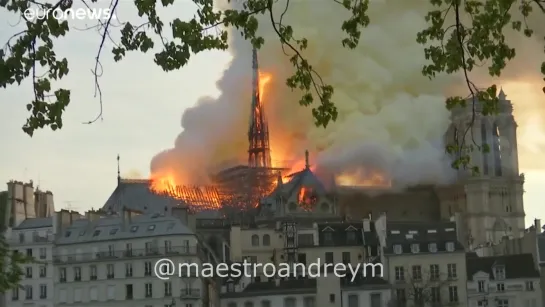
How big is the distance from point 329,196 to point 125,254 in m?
40.8

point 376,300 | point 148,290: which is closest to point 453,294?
point 376,300

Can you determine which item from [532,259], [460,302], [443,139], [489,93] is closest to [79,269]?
[460,302]

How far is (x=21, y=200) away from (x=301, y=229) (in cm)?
2187

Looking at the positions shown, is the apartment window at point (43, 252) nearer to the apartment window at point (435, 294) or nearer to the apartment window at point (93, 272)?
the apartment window at point (93, 272)

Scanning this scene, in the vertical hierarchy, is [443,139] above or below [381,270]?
above

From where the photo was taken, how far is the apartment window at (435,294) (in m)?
78.4

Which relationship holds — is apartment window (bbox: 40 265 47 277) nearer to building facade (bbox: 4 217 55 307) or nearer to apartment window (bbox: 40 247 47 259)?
building facade (bbox: 4 217 55 307)

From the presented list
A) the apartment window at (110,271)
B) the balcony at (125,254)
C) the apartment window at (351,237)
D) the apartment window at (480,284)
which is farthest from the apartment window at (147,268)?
the apartment window at (480,284)

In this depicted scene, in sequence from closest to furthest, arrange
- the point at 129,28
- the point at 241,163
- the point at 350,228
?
the point at 129,28 < the point at 350,228 < the point at 241,163

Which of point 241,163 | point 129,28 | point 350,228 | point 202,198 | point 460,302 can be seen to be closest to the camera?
point 129,28

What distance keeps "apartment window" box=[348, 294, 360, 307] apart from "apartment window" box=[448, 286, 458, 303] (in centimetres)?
632

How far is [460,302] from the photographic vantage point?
259 feet

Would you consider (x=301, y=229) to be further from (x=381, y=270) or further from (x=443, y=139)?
(x=443, y=139)

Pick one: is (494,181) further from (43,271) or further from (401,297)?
(43,271)
